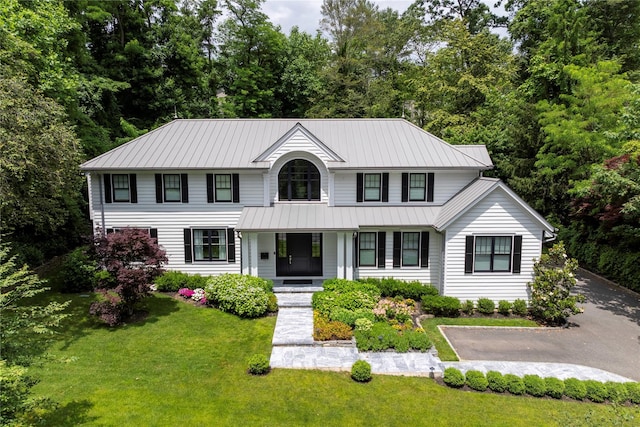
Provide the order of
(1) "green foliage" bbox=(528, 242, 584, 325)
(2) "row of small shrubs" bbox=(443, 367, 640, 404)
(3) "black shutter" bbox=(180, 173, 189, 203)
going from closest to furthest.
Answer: (2) "row of small shrubs" bbox=(443, 367, 640, 404) → (1) "green foliage" bbox=(528, 242, 584, 325) → (3) "black shutter" bbox=(180, 173, 189, 203)

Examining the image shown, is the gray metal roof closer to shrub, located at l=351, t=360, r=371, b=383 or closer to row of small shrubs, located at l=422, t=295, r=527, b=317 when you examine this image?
row of small shrubs, located at l=422, t=295, r=527, b=317

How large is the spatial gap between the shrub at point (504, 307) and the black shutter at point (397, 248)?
4614 millimetres

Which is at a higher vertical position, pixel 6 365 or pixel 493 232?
pixel 493 232

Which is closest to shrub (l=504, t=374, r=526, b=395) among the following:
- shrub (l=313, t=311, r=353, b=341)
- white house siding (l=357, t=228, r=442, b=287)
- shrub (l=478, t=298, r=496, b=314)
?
shrub (l=313, t=311, r=353, b=341)

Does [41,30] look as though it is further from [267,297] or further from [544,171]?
[544,171]

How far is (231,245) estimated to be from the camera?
18922 mm

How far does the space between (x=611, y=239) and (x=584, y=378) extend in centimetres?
1200

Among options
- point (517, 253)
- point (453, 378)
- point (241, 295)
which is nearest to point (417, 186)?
point (517, 253)

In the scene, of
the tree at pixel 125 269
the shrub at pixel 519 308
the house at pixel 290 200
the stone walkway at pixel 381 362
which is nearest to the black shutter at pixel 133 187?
the house at pixel 290 200

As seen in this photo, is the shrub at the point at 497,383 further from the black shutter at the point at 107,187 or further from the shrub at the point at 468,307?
the black shutter at the point at 107,187

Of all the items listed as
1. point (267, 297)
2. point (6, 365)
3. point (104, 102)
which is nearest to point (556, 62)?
point (267, 297)

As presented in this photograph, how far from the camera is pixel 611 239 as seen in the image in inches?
806

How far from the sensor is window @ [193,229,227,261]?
1900 centimetres

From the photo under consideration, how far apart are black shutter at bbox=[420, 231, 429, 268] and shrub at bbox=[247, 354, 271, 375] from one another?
371 inches
